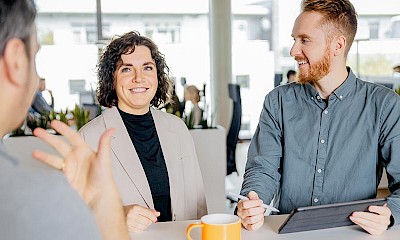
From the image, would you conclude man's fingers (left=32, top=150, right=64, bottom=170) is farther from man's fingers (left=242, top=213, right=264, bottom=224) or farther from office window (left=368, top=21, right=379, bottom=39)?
office window (left=368, top=21, right=379, bottom=39)

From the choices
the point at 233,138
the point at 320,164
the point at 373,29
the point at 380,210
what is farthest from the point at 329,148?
the point at 373,29

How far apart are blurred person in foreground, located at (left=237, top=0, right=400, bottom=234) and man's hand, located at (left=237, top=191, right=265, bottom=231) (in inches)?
7.9

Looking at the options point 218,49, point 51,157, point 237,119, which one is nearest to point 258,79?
point 218,49

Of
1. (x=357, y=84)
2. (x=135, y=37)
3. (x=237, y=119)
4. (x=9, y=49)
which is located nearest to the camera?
(x=9, y=49)

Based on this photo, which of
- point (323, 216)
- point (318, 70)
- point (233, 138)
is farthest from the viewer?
point (233, 138)

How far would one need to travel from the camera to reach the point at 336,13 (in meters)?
1.79

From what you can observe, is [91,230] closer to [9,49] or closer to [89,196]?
[89,196]

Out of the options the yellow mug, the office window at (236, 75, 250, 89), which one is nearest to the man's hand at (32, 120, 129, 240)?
the yellow mug

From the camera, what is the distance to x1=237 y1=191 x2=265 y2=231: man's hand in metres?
1.48

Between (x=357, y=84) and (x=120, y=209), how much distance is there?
1.28m

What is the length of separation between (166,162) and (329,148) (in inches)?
23.7

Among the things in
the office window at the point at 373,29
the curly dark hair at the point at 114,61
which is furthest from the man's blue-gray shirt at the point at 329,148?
the office window at the point at 373,29

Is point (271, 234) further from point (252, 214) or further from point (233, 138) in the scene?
point (233, 138)

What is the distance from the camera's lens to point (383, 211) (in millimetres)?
1449
